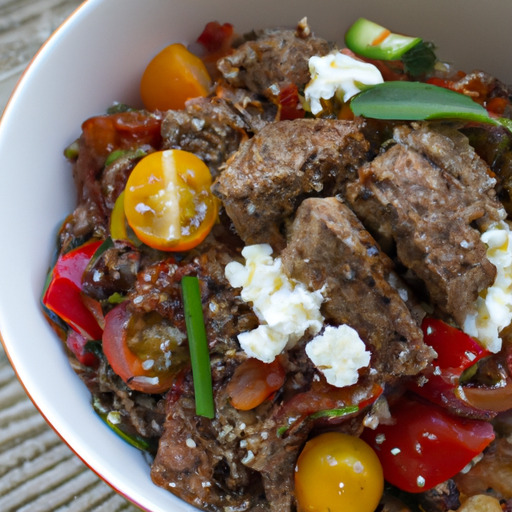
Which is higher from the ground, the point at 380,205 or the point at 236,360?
the point at 380,205

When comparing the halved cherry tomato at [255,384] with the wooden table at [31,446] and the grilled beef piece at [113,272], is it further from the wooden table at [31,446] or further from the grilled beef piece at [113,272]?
the wooden table at [31,446]

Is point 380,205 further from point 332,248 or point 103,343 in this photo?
point 103,343

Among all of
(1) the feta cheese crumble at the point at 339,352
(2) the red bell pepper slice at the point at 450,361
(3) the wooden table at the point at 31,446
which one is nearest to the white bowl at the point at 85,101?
(1) the feta cheese crumble at the point at 339,352

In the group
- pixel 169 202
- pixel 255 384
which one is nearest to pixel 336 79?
pixel 169 202

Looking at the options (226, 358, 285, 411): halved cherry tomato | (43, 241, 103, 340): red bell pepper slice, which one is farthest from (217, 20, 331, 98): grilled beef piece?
(226, 358, 285, 411): halved cherry tomato

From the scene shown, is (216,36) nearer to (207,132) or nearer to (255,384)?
(207,132)

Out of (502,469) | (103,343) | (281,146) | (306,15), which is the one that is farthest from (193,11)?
(502,469)
